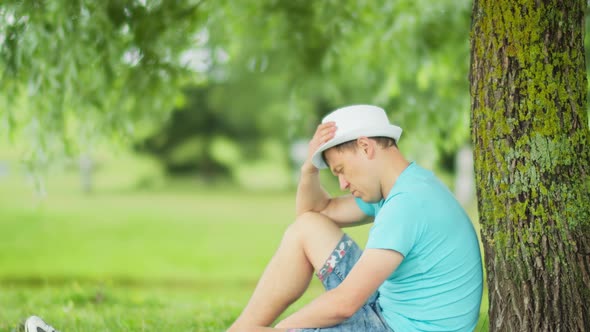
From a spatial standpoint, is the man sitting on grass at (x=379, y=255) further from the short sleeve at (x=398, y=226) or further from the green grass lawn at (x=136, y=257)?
the green grass lawn at (x=136, y=257)

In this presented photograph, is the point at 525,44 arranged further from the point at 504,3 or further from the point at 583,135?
the point at 583,135

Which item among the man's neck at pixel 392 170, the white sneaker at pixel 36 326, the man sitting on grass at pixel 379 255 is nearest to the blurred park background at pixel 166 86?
the white sneaker at pixel 36 326

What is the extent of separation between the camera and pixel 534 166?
280 centimetres

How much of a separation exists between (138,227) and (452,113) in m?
12.6

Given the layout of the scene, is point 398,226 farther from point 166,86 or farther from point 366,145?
point 166,86

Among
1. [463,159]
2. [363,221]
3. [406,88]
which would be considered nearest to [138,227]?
[463,159]

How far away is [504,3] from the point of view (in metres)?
2.89

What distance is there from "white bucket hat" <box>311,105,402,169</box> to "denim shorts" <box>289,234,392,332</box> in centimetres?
46

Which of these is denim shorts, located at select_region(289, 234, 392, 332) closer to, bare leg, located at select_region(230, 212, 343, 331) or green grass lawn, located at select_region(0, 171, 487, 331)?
bare leg, located at select_region(230, 212, 343, 331)

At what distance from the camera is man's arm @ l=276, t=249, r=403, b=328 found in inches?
94.8

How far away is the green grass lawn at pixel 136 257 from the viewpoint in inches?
175

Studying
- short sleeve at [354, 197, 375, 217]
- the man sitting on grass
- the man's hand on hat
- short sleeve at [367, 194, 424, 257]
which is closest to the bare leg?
the man sitting on grass

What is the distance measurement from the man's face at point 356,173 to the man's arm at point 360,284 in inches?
14.4

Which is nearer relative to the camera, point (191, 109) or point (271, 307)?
point (271, 307)
